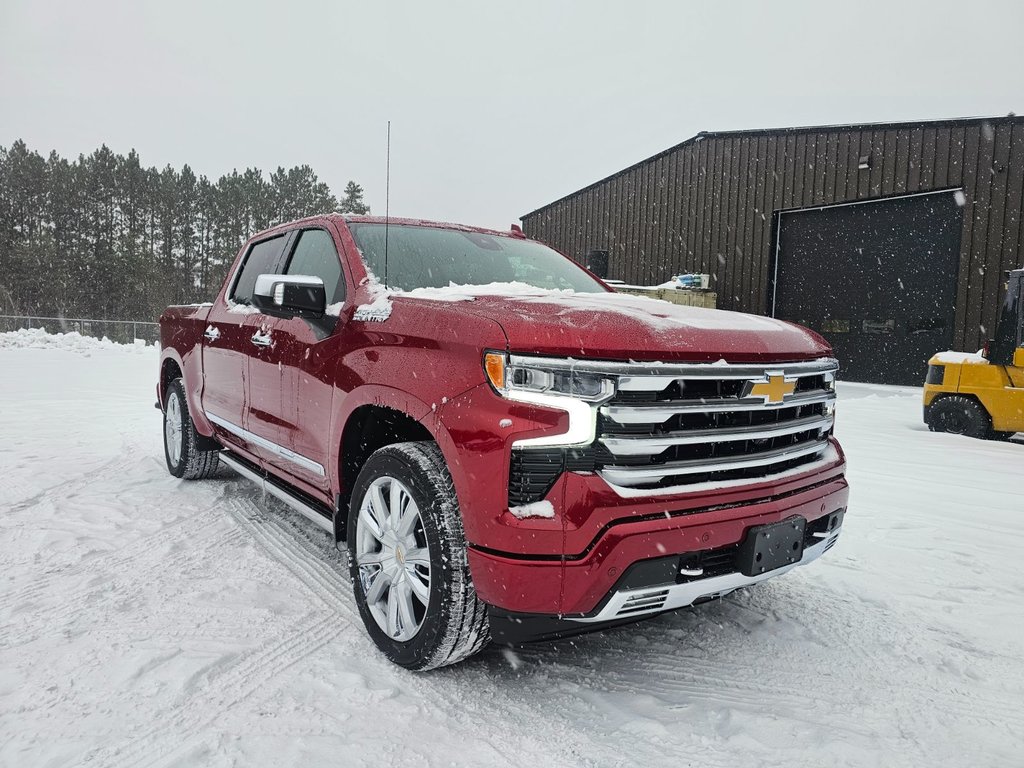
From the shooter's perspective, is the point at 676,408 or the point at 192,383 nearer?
the point at 676,408

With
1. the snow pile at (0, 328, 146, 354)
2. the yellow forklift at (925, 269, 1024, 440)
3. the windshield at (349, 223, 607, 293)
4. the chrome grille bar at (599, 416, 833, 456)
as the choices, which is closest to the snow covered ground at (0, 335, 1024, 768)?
the chrome grille bar at (599, 416, 833, 456)

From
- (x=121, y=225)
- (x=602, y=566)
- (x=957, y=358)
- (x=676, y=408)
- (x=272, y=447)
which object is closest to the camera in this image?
(x=602, y=566)

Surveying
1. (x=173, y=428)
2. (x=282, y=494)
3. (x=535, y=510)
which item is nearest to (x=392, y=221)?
→ (x=282, y=494)

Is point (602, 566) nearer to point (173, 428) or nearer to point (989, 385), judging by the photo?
point (173, 428)

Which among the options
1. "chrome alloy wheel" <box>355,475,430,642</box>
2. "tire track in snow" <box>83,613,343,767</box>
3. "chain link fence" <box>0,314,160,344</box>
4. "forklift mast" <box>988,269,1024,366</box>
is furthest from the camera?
"chain link fence" <box>0,314,160,344</box>

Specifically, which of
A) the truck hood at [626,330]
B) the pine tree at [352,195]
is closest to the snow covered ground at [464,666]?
the truck hood at [626,330]

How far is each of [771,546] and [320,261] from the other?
249 centimetres

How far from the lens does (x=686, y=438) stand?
6.91 feet

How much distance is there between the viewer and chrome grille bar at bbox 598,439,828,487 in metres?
2.02

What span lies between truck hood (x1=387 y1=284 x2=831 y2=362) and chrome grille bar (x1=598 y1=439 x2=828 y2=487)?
1.10 feet

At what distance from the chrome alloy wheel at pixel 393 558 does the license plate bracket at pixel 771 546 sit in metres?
1.07

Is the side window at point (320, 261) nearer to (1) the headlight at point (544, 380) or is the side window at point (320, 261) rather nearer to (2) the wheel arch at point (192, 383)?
(1) the headlight at point (544, 380)

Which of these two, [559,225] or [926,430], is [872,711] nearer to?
[926,430]

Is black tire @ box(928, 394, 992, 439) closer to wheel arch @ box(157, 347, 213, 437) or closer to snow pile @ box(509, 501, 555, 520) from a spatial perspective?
snow pile @ box(509, 501, 555, 520)
